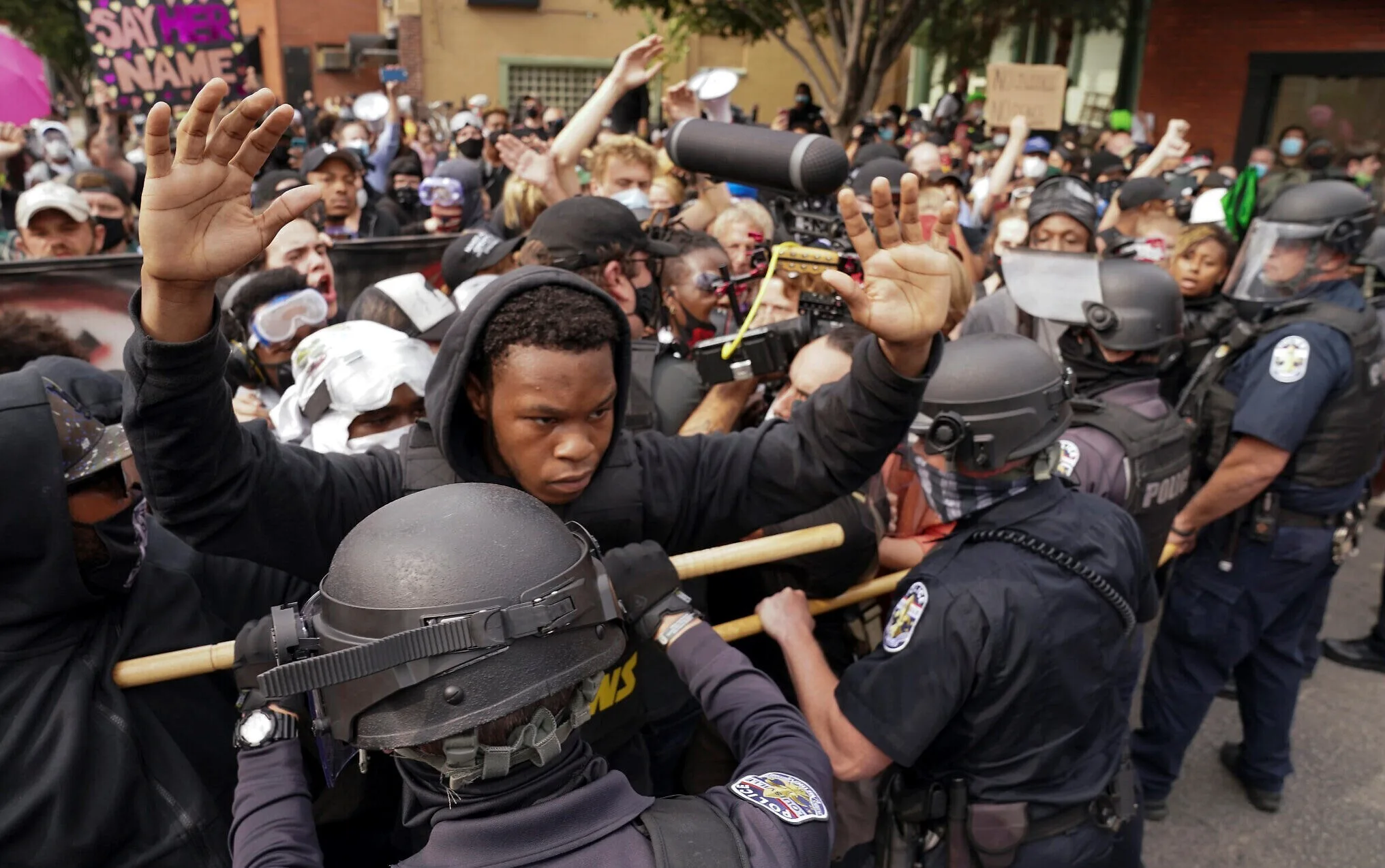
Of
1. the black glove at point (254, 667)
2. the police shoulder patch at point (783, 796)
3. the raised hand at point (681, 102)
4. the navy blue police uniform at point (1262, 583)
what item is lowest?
the navy blue police uniform at point (1262, 583)

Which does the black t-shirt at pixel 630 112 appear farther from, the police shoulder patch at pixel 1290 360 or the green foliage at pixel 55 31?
the green foliage at pixel 55 31

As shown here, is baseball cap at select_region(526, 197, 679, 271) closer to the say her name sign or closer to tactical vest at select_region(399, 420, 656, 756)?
tactical vest at select_region(399, 420, 656, 756)

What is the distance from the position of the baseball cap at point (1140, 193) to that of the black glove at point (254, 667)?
6.37 meters

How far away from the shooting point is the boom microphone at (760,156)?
2.50 metres

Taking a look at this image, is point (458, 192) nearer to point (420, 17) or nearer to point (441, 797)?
point (441, 797)

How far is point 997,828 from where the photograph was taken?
219 centimetres

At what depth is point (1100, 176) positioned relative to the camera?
9969 millimetres

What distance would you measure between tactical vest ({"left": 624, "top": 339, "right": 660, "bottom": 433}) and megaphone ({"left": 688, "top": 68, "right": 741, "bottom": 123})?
250cm

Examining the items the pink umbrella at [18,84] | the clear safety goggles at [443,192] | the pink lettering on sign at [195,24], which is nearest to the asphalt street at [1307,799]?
the clear safety goggles at [443,192]

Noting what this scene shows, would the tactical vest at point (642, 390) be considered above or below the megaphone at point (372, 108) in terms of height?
below

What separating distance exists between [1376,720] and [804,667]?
3.69 meters

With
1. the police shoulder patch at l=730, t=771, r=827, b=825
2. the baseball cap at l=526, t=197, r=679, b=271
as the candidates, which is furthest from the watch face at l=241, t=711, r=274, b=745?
the baseball cap at l=526, t=197, r=679, b=271

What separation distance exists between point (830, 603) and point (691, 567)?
609 millimetres

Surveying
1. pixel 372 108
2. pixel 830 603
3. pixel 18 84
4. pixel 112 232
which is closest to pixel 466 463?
pixel 830 603
